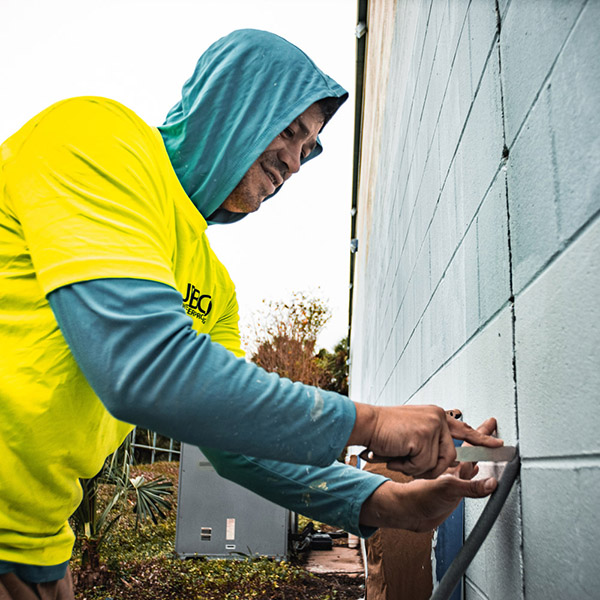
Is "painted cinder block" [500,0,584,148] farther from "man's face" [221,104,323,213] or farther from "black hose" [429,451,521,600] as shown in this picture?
"man's face" [221,104,323,213]

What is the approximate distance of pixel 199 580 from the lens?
514cm

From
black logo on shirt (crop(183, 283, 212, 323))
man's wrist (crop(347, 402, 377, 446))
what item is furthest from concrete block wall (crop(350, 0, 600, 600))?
black logo on shirt (crop(183, 283, 212, 323))

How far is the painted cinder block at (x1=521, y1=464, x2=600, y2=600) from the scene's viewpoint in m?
0.71

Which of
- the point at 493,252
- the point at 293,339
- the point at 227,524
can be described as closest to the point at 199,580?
the point at 227,524

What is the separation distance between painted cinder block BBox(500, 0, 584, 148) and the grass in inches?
176

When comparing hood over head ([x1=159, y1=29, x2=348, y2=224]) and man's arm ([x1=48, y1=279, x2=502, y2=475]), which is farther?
hood over head ([x1=159, y1=29, x2=348, y2=224])

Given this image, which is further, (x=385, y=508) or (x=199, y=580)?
(x=199, y=580)

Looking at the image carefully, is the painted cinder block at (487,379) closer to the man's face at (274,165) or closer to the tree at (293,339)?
the man's face at (274,165)

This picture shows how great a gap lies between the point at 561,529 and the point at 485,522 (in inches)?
10.4

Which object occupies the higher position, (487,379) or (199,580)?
(487,379)

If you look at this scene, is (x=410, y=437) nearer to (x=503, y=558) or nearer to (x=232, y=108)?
(x=503, y=558)

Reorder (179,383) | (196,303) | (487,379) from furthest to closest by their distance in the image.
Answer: (196,303), (487,379), (179,383)

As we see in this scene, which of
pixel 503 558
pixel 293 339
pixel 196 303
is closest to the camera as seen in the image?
pixel 503 558

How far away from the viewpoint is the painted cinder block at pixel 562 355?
0.71 m
